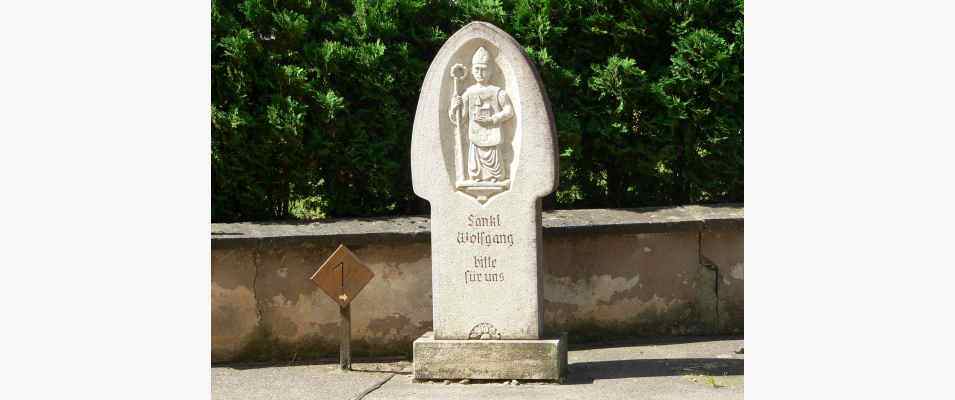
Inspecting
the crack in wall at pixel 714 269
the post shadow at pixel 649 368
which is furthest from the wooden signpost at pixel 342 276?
the crack in wall at pixel 714 269

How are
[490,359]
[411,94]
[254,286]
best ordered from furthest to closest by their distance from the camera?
[411,94] → [254,286] → [490,359]

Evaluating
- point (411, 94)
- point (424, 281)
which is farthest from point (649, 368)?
point (411, 94)

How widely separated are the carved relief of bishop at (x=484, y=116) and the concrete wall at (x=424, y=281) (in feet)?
3.86

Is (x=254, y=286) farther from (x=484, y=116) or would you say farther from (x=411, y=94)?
(x=484, y=116)

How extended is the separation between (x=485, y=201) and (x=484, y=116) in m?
0.59

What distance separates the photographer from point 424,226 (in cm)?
926

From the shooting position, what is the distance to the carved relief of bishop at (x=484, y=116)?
8.07 m

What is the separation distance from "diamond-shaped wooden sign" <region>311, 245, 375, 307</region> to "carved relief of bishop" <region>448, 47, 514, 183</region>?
108 centimetres

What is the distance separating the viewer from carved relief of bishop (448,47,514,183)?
8.07 m

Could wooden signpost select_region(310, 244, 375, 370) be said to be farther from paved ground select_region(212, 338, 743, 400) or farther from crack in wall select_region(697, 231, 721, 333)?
crack in wall select_region(697, 231, 721, 333)

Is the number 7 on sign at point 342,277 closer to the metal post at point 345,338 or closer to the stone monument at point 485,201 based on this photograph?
the metal post at point 345,338

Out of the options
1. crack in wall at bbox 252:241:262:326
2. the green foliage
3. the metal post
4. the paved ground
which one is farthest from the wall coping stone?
the paved ground

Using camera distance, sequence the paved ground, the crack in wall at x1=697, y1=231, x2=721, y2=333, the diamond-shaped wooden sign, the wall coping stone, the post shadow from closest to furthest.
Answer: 1. the paved ground
2. the post shadow
3. the diamond-shaped wooden sign
4. the wall coping stone
5. the crack in wall at x1=697, y1=231, x2=721, y2=333

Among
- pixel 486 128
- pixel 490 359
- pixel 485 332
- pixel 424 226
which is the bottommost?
pixel 490 359
